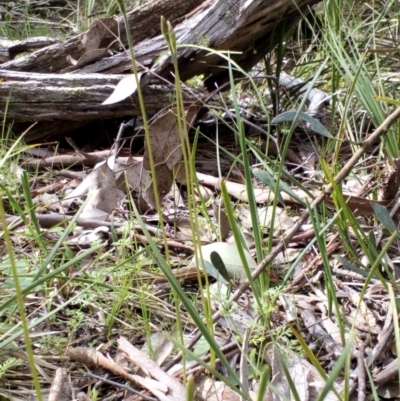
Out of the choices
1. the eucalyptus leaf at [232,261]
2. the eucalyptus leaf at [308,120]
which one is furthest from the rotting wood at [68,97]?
the eucalyptus leaf at [308,120]

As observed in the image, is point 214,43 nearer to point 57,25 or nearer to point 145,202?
point 145,202

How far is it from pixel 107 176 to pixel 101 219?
0.49ft

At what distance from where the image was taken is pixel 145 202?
139 centimetres

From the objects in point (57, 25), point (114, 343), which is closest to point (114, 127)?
point (114, 343)

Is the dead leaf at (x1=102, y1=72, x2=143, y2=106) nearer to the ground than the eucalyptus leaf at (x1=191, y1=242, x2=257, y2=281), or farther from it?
farther from it

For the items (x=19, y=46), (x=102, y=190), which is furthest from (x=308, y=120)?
(x=19, y=46)

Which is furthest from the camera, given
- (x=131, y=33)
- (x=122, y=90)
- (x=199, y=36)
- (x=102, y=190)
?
(x=131, y=33)

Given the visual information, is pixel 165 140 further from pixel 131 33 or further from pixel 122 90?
pixel 131 33

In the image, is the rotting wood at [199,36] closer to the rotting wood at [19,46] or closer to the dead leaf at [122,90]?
the dead leaf at [122,90]

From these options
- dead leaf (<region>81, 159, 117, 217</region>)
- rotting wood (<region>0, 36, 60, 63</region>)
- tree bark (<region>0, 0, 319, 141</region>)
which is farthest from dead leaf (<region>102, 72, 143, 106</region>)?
rotting wood (<region>0, 36, 60, 63</region>)

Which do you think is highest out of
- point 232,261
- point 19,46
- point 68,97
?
point 19,46

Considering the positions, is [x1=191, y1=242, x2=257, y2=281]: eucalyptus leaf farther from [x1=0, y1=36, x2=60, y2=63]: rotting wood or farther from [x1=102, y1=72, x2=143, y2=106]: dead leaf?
[x1=0, y1=36, x2=60, y2=63]: rotting wood

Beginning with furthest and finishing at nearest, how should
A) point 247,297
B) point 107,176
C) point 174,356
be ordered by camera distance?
point 107,176
point 247,297
point 174,356

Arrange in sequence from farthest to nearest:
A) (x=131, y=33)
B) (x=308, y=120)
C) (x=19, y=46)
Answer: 1. (x=19, y=46)
2. (x=131, y=33)
3. (x=308, y=120)
